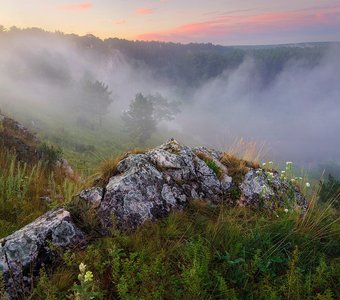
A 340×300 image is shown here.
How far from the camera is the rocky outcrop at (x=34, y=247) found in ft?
11.4

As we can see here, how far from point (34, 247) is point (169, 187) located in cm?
201

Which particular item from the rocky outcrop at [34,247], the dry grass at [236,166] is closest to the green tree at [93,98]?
the dry grass at [236,166]

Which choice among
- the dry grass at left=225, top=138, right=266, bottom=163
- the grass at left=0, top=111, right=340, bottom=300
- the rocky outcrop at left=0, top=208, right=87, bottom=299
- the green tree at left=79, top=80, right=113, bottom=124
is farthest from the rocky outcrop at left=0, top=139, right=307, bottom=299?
the green tree at left=79, top=80, right=113, bottom=124

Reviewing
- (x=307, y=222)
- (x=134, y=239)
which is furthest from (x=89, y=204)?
(x=307, y=222)

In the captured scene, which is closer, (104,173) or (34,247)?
(34,247)

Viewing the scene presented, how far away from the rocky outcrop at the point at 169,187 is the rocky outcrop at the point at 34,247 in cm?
45

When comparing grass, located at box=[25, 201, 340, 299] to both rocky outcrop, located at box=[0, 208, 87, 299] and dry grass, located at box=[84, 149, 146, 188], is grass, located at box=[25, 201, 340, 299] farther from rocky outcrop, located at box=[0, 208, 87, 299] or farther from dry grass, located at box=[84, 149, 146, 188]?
dry grass, located at box=[84, 149, 146, 188]

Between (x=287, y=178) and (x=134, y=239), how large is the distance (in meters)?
3.89

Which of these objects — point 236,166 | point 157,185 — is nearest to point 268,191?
point 236,166

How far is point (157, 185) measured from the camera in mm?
4973

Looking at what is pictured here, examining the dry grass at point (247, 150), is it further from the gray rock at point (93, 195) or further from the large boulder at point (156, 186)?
the gray rock at point (93, 195)

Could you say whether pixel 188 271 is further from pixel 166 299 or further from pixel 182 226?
pixel 182 226

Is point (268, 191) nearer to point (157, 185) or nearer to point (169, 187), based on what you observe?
point (169, 187)

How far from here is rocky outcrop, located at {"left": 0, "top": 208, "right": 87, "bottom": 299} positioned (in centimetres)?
348
